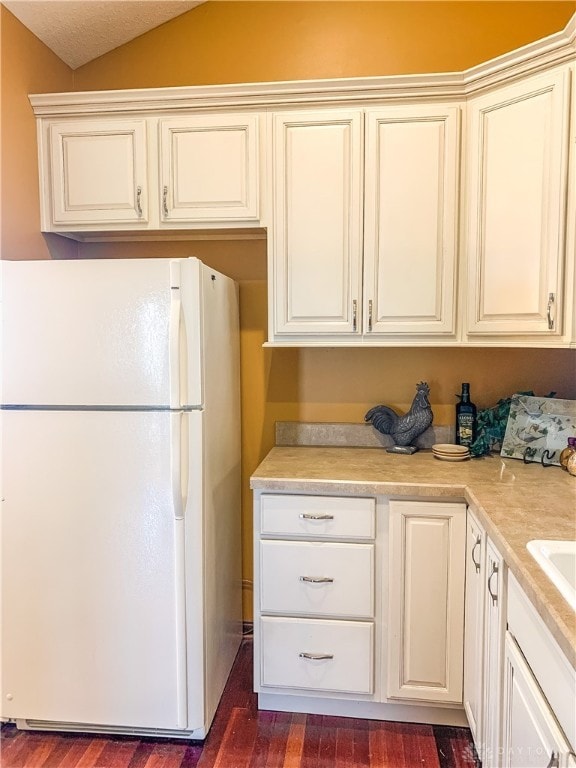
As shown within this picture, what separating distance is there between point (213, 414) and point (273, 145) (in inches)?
42.5

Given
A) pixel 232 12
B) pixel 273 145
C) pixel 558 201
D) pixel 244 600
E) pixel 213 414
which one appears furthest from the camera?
pixel 244 600

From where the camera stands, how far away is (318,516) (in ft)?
6.29

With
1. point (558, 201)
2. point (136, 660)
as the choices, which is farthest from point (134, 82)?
point (136, 660)

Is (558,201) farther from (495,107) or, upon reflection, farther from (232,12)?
(232,12)

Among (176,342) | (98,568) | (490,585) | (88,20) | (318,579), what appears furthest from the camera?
(88,20)

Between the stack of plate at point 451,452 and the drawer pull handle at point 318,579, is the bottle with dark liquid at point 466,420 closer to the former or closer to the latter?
the stack of plate at point 451,452

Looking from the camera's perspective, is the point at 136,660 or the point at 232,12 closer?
the point at 136,660

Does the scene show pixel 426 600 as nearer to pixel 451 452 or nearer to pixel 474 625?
pixel 474 625

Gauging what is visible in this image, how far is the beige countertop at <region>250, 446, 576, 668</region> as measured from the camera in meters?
1.31

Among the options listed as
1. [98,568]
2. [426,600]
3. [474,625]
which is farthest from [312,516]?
[98,568]

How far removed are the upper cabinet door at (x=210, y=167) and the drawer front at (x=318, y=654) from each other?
1594 mm

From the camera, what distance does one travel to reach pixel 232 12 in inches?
91.1

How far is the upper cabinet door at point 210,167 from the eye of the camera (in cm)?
211

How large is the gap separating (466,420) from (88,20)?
226 cm
